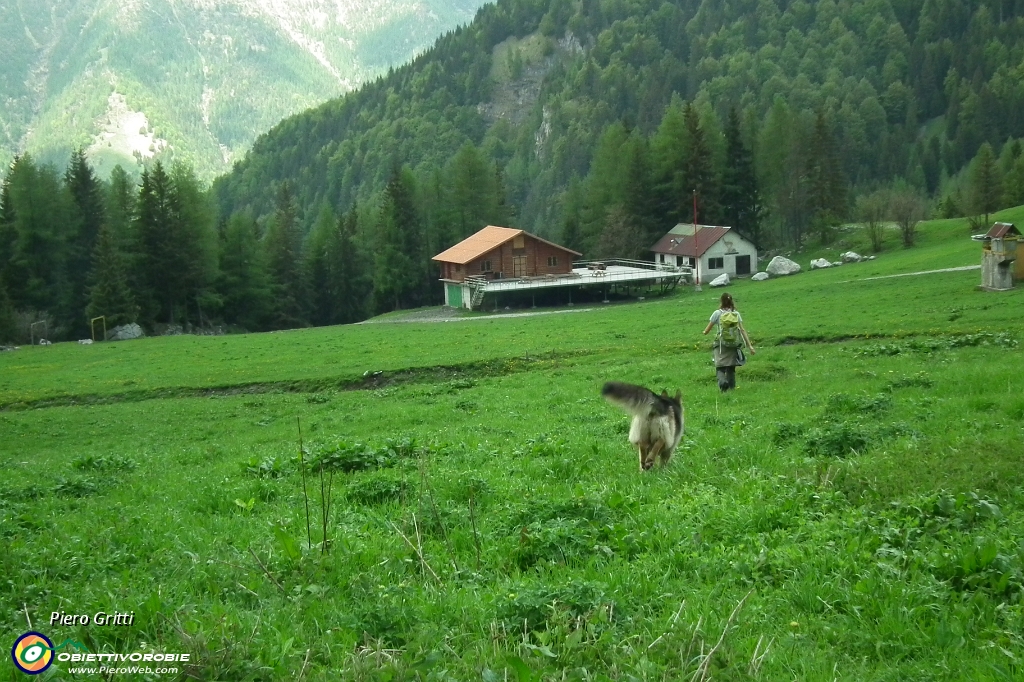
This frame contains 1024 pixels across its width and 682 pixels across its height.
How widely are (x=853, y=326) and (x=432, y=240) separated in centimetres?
8237

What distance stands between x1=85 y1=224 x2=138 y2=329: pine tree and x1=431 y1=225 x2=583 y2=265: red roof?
32716mm

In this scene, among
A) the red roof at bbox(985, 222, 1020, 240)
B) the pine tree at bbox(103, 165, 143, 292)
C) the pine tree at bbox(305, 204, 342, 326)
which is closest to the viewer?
the red roof at bbox(985, 222, 1020, 240)

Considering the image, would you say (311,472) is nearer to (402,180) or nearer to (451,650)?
(451,650)

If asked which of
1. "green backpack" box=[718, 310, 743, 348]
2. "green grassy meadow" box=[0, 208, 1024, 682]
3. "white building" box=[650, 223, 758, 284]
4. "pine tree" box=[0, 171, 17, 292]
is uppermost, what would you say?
"pine tree" box=[0, 171, 17, 292]

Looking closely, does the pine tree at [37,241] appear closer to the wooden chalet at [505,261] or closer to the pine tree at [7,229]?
the pine tree at [7,229]

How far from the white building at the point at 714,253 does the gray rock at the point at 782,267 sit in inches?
255

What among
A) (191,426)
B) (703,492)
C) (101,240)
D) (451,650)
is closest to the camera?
(451,650)

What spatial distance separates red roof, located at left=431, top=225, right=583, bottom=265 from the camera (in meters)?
97.6

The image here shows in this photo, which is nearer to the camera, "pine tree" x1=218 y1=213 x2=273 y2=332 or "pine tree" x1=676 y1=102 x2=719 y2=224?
"pine tree" x1=218 y1=213 x2=273 y2=332

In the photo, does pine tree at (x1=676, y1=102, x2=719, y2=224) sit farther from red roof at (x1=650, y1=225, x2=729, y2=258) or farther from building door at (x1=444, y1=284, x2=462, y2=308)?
building door at (x1=444, y1=284, x2=462, y2=308)

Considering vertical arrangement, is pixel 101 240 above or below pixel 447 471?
above

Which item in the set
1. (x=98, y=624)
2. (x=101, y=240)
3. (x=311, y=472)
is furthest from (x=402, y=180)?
(x=98, y=624)

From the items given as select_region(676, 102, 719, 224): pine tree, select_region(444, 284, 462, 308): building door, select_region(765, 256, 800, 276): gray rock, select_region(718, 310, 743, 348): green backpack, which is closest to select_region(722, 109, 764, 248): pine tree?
select_region(676, 102, 719, 224): pine tree

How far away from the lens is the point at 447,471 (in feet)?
42.5
